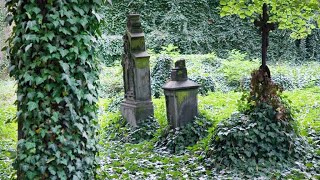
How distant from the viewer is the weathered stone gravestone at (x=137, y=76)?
799cm

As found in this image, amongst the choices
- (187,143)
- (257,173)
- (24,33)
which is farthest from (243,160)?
(24,33)

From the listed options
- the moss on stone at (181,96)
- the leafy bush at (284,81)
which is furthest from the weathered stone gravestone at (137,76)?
the leafy bush at (284,81)

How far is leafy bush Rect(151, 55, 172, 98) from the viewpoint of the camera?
13.0 m

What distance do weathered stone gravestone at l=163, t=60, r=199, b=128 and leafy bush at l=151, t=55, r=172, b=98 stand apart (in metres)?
5.77

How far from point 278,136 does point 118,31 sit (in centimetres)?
1497

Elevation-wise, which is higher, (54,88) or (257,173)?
(54,88)

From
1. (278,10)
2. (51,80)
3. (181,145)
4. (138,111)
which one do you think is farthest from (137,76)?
(51,80)

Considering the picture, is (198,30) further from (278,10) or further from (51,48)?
(51,48)

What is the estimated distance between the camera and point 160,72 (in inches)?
520

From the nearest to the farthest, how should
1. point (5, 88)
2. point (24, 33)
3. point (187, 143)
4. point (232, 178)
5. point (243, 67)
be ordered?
point (24, 33) → point (232, 178) → point (187, 143) → point (243, 67) → point (5, 88)

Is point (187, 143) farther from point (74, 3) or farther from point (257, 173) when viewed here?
point (74, 3)

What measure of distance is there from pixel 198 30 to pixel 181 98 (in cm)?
1323

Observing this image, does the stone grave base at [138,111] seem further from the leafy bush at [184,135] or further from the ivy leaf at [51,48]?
the ivy leaf at [51,48]

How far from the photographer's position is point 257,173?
17.0 ft
